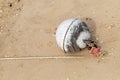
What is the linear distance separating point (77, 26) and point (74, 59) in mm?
377

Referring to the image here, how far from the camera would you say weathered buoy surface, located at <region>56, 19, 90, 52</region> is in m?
3.66

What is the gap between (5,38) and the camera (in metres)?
4.25

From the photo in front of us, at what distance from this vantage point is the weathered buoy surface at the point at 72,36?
144 inches

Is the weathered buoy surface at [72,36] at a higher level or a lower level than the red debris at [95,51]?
higher

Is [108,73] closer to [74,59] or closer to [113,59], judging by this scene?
[113,59]

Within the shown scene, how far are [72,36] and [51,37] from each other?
0.48 metres

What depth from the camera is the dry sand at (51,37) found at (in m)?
3.61

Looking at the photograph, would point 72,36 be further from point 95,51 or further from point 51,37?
point 51,37

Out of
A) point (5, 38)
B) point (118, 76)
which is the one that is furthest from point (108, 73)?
point (5, 38)

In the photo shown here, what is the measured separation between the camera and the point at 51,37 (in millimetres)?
4078

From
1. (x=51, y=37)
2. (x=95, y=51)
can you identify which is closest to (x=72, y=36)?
(x=95, y=51)

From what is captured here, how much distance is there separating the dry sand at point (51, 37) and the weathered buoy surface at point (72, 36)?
0.13 meters

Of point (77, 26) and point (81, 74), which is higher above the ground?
point (77, 26)

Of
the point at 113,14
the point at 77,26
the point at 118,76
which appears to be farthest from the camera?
the point at 113,14
